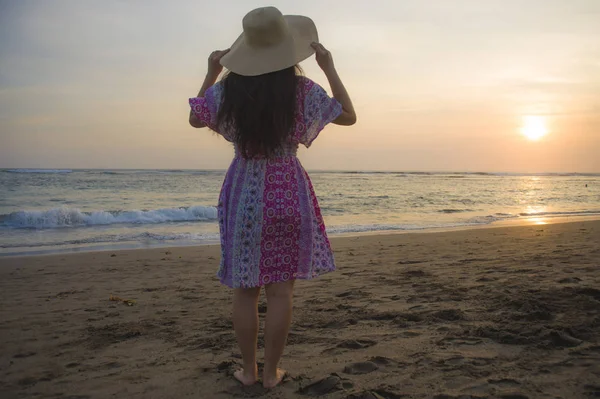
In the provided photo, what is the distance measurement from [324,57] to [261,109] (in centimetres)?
43

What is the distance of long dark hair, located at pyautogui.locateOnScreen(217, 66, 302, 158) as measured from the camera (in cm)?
200

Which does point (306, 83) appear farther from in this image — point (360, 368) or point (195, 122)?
point (360, 368)

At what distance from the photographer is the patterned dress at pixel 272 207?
208cm

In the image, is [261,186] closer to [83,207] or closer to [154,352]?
[154,352]

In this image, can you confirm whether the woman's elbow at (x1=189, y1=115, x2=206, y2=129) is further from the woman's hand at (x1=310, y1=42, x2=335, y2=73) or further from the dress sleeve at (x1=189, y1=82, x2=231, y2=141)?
the woman's hand at (x1=310, y1=42, x2=335, y2=73)

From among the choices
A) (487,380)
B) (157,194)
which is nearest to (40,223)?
(157,194)

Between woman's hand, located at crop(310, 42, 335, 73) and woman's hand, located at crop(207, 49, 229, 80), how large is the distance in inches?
17.2

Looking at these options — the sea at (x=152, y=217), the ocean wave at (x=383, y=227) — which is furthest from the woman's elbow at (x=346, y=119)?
the ocean wave at (x=383, y=227)

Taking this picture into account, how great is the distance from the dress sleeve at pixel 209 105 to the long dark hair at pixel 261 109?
0.13 ft

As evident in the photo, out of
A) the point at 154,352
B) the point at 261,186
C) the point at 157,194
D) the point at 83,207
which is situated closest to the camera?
the point at 261,186

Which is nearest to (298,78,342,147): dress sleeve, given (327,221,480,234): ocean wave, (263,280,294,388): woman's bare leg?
(263,280,294,388): woman's bare leg

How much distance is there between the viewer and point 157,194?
19844mm

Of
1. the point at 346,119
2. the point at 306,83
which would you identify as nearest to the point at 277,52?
the point at 306,83

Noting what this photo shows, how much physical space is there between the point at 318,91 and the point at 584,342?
1.96 metres
